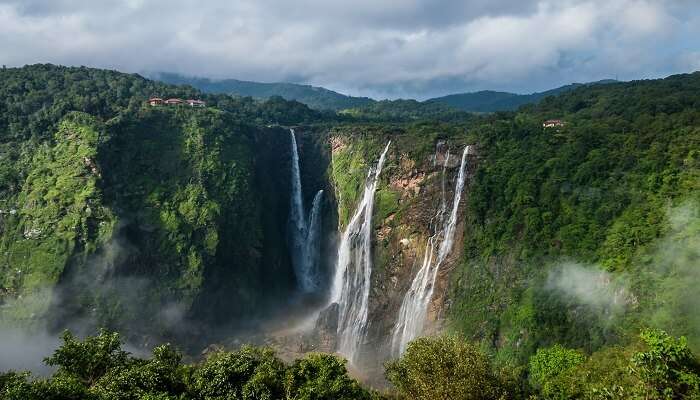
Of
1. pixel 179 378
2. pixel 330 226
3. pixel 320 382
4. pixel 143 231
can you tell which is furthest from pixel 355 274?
pixel 179 378

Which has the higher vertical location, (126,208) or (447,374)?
(126,208)

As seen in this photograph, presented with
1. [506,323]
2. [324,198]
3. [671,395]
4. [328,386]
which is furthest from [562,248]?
[324,198]

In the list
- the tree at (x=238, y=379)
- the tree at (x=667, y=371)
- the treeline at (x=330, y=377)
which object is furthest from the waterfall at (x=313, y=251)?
the tree at (x=667, y=371)

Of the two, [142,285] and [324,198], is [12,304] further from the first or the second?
[324,198]

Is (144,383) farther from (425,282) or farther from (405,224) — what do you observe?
(405,224)

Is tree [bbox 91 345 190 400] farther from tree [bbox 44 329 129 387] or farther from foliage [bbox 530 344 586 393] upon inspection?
foliage [bbox 530 344 586 393]

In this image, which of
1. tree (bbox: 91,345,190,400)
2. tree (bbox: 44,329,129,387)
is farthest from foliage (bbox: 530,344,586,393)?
tree (bbox: 44,329,129,387)
